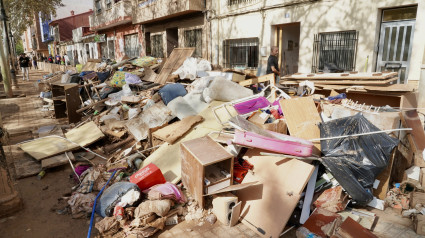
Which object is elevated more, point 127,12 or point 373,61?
point 127,12

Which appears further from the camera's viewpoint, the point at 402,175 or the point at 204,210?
the point at 402,175

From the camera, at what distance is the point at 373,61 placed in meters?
6.82

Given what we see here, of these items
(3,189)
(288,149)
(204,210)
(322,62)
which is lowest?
(204,210)

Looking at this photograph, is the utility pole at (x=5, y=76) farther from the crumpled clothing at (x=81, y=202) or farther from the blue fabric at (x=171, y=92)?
the crumpled clothing at (x=81, y=202)

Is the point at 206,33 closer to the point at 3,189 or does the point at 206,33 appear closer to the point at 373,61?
the point at 373,61

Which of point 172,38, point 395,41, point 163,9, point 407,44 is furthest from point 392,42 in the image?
point 172,38

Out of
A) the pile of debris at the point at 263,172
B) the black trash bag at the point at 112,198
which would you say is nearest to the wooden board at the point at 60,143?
the pile of debris at the point at 263,172

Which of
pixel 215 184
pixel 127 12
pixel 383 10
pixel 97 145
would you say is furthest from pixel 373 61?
pixel 127 12

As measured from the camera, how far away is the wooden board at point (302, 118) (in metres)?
4.25

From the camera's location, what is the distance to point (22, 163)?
514 cm

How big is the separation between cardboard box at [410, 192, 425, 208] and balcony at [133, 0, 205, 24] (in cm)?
1028

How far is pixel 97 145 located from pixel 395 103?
6.13m

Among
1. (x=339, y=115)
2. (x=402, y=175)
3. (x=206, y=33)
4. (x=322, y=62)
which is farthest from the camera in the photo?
(x=206, y=33)

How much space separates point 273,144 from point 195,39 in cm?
1043
